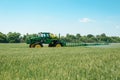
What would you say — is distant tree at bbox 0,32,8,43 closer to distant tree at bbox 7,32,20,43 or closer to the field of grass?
distant tree at bbox 7,32,20,43

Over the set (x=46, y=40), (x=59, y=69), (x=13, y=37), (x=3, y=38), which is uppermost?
(x=13, y=37)

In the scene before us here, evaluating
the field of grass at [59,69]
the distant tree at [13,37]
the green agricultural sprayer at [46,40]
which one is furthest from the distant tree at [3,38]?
the field of grass at [59,69]

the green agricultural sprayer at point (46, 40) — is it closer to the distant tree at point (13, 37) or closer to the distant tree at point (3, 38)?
the distant tree at point (3, 38)

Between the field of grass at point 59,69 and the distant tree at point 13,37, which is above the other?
the distant tree at point 13,37

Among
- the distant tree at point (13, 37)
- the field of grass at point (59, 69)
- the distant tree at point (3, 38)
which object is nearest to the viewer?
the field of grass at point (59, 69)

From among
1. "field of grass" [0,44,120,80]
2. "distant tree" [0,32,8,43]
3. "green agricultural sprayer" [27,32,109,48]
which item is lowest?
"field of grass" [0,44,120,80]

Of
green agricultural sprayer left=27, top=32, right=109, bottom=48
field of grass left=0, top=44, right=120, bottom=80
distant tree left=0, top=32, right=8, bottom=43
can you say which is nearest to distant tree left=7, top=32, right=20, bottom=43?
distant tree left=0, top=32, right=8, bottom=43

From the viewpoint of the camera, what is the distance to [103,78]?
5.23 metres

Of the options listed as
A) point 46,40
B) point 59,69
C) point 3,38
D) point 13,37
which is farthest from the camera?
point 13,37

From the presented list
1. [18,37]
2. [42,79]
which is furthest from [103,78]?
[18,37]

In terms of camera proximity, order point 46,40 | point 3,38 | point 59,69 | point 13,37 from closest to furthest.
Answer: point 59,69, point 46,40, point 3,38, point 13,37

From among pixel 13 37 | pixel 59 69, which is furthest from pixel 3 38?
pixel 59 69

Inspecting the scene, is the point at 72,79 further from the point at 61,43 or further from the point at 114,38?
the point at 114,38

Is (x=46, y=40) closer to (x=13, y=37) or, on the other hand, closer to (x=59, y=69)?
(x=59, y=69)
